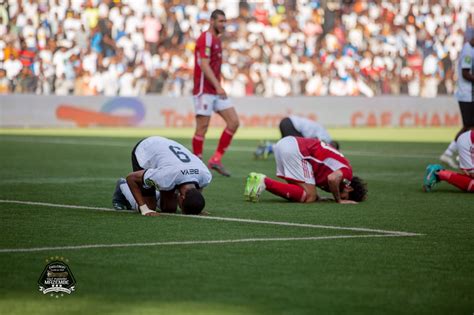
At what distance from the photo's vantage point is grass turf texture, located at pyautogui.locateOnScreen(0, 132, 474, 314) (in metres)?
5.93

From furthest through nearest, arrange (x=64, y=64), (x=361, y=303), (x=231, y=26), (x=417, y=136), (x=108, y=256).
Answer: (x=231, y=26)
(x=64, y=64)
(x=417, y=136)
(x=108, y=256)
(x=361, y=303)

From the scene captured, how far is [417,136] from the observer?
28.5 metres

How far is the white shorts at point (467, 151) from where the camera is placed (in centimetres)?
1288

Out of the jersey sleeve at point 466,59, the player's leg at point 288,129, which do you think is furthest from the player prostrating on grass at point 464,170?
the jersey sleeve at point 466,59

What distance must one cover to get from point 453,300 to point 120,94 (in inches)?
1023

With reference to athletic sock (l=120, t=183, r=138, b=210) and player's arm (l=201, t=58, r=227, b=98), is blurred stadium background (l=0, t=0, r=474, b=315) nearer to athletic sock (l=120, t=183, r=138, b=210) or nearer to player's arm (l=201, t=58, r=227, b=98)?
athletic sock (l=120, t=183, r=138, b=210)

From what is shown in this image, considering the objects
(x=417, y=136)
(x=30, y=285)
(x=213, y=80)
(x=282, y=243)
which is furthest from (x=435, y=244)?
(x=417, y=136)

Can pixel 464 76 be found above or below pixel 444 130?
above

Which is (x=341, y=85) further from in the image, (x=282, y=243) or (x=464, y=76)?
(x=282, y=243)

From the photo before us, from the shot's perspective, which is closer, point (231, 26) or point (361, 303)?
point (361, 303)

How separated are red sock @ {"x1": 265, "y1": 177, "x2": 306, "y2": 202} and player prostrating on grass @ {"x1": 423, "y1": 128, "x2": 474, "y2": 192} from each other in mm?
2233

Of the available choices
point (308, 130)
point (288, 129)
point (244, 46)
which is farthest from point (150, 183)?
point (244, 46)

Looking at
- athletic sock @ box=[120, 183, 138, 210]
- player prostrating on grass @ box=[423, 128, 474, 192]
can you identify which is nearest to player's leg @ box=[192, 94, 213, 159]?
player prostrating on grass @ box=[423, 128, 474, 192]

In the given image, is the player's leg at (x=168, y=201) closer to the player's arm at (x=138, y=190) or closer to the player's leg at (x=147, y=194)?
the player's leg at (x=147, y=194)
